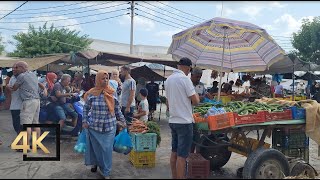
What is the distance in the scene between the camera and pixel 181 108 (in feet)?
16.2

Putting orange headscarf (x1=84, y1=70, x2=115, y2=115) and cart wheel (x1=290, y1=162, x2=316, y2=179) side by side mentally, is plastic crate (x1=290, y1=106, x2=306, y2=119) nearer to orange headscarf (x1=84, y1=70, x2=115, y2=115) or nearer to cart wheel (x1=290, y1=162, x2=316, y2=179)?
cart wheel (x1=290, y1=162, x2=316, y2=179)

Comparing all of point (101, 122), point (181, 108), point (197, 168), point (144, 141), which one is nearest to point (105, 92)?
point (101, 122)

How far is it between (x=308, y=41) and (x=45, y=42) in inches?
838

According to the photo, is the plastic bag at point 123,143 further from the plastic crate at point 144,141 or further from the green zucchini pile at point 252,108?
the green zucchini pile at point 252,108

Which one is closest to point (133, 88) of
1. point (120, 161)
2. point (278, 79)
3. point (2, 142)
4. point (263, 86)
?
point (120, 161)

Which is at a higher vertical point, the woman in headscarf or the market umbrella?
the market umbrella

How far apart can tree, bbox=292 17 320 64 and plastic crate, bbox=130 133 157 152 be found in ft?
69.3

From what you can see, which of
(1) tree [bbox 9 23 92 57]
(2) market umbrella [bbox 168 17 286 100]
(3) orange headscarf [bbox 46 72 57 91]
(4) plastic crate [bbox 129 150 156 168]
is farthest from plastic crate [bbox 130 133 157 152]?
(1) tree [bbox 9 23 92 57]

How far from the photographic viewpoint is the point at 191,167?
17.9ft

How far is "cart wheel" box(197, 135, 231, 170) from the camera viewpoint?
6.29 m

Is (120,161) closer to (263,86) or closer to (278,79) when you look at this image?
(263,86)

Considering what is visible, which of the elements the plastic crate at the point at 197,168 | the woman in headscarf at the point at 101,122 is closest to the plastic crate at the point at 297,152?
the plastic crate at the point at 197,168

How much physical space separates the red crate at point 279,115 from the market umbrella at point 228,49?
2.38 meters

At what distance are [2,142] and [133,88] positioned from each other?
3.48 meters
